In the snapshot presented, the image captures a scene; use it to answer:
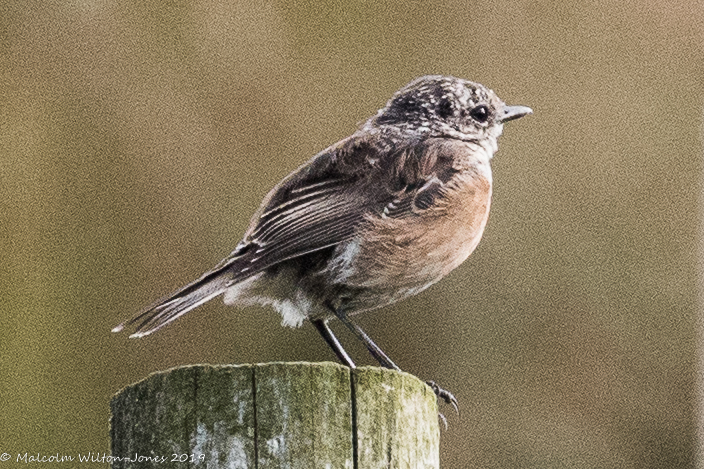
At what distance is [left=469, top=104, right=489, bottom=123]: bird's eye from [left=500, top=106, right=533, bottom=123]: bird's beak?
91 mm

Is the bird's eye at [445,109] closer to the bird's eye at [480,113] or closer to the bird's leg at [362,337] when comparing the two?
the bird's eye at [480,113]

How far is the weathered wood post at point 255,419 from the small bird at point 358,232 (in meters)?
1.23

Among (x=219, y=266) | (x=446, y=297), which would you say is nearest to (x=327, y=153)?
(x=219, y=266)

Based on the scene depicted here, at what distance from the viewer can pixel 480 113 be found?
17.7 ft

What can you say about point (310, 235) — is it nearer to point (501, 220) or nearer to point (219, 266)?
point (219, 266)

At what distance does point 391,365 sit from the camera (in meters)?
4.83

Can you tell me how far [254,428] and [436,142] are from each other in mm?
2376

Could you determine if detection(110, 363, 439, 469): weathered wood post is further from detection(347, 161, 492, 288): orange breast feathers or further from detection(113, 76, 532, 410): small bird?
detection(347, 161, 492, 288): orange breast feathers

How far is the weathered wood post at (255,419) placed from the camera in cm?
310

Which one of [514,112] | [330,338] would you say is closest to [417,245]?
[330,338]

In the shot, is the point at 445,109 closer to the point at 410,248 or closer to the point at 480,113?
the point at 480,113

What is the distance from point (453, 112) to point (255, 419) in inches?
104

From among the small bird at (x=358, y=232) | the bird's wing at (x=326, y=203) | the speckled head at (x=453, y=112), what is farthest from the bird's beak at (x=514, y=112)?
the bird's wing at (x=326, y=203)

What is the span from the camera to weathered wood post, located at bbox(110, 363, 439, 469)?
310 centimetres
